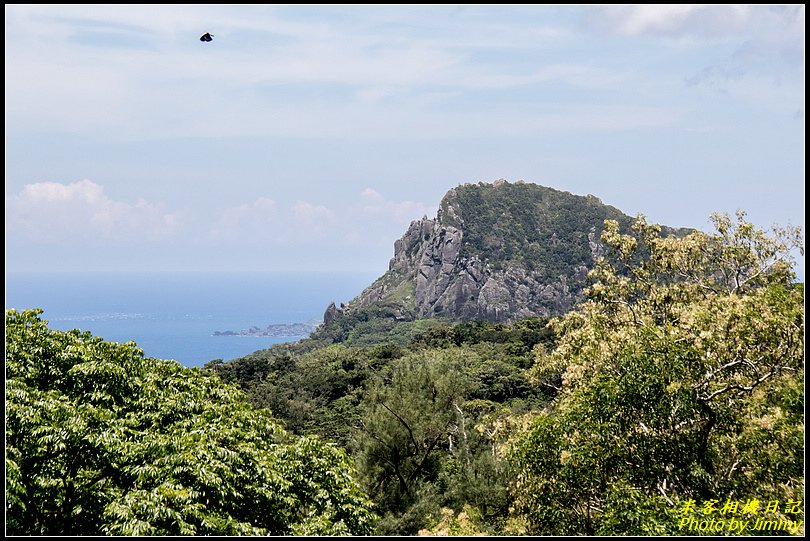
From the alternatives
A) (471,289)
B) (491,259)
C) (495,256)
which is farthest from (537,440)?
(495,256)

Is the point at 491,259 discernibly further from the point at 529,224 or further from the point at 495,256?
the point at 529,224

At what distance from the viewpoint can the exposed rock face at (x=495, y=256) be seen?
137 m

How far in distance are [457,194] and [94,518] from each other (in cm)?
15043

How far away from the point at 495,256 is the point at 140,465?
136 m

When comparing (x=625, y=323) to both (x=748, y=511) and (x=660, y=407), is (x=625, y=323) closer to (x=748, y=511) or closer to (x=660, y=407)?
(x=660, y=407)

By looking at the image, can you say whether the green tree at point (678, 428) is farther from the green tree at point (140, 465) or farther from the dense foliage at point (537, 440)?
the green tree at point (140, 465)

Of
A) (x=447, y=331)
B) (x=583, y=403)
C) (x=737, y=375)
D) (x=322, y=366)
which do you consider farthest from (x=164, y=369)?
(x=447, y=331)

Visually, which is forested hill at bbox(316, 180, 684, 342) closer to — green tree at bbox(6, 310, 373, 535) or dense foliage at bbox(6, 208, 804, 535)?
dense foliage at bbox(6, 208, 804, 535)

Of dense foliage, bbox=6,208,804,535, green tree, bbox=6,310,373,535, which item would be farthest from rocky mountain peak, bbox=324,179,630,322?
green tree, bbox=6,310,373,535

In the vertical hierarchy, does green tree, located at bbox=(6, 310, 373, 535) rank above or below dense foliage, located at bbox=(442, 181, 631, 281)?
below

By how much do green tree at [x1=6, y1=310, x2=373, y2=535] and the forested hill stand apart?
394ft

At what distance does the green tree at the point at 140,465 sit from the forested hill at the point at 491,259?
120 m

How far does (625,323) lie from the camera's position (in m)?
15.4

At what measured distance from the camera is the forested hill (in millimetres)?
137250
